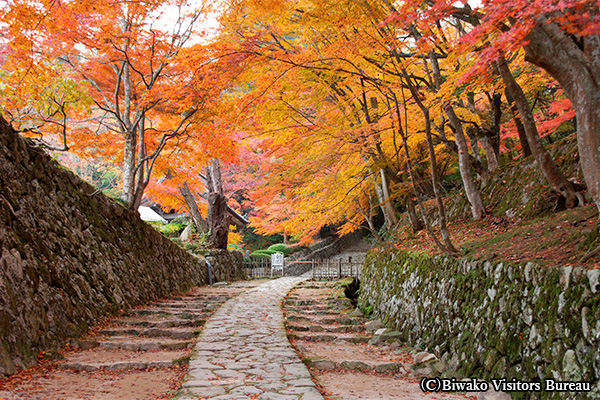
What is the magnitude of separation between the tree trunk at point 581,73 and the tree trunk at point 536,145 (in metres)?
1.21

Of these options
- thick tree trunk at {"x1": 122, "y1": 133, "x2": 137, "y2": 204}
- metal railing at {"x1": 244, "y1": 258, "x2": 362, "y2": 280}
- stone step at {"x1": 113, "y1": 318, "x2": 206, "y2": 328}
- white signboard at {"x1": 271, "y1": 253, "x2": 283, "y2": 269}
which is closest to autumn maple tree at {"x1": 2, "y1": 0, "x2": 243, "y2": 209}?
thick tree trunk at {"x1": 122, "y1": 133, "x2": 137, "y2": 204}

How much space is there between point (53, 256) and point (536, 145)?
6904 mm

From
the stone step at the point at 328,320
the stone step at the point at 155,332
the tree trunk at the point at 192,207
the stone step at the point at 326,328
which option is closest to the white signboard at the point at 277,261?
the tree trunk at the point at 192,207

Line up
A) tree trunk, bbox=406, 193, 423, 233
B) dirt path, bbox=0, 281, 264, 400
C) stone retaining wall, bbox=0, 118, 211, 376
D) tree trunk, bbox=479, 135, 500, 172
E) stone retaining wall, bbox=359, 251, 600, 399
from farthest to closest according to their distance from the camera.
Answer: tree trunk, bbox=406, 193, 423, 233, tree trunk, bbox=479, 135, 500, 172, stone retaining wall, bbox=0, 118, 211, 376, dirt path, bbox=0, 281, 264, 400, stone retaining wall, bbox=359, 251, 600, 399

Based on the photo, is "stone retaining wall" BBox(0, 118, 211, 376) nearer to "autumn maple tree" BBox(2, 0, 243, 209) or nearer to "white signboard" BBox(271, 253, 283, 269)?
"autumn maple tree" BBox(2, 0, 243, 209)

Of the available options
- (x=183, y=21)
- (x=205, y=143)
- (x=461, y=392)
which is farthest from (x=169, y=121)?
(x=461, y=392)

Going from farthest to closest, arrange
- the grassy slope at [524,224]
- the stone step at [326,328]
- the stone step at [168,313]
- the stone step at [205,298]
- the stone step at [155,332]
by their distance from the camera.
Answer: the stone step at [205,298], the stone step at [168,313], the stone step at [326,328], the stone step at [155,332], the grassy slope at [524,224]

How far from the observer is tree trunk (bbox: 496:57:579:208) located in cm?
531

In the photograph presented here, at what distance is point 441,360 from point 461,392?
2.71 feet

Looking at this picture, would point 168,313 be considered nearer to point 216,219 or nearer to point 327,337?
point 327,337

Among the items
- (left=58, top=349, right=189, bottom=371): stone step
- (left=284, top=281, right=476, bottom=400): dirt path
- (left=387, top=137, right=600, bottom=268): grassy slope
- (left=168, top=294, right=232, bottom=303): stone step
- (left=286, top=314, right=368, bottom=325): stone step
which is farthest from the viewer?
(left=168, top=294, right=232, bottom=303): stone step

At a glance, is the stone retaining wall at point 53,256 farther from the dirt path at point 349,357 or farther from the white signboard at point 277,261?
the white signboard at point 277,261

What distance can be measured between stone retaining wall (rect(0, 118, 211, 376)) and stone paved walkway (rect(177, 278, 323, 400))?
1.81 metres

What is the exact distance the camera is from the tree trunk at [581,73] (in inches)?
152
